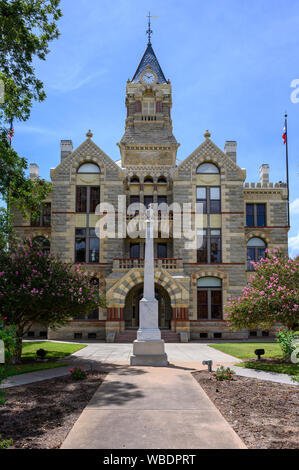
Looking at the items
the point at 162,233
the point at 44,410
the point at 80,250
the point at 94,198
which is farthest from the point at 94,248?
the point at 44,410

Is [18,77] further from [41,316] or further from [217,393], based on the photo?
[217,393]

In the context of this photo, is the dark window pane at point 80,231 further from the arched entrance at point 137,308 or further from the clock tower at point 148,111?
the clock tower at point 148,111

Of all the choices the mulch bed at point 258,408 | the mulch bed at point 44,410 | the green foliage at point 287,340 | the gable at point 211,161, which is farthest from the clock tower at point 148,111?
the mulch bed at point 44,410

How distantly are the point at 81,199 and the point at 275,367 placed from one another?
21.3 m

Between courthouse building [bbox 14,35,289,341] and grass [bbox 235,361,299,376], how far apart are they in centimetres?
1188

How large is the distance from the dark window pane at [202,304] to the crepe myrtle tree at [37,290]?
44.1 feet

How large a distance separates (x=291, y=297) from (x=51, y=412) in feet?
38.2

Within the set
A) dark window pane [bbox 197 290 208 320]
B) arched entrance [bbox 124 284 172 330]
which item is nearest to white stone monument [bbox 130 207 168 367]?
dark window pane [bbox 197 290 208 320]

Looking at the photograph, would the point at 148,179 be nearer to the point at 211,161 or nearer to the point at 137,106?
the point at 211,161

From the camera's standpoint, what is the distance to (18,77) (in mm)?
16766

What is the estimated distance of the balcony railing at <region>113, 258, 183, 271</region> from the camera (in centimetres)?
2966

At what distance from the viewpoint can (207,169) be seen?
107 ft

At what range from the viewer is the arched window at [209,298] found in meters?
30.9
